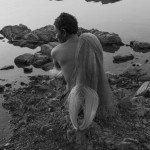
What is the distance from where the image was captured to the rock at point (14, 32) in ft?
71.6

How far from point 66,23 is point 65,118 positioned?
9.56 ft

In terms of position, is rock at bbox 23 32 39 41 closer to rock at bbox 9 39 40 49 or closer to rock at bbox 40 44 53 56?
rock at bbox 9 39 40 49

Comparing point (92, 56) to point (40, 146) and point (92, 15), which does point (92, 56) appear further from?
point (92, 15)

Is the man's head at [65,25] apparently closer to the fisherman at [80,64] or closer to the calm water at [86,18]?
the fisherman at [80,64]

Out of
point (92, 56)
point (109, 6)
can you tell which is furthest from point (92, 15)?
point (92, 56)

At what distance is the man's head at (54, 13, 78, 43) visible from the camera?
6145 mm

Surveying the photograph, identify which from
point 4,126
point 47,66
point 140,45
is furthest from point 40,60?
point 4,126

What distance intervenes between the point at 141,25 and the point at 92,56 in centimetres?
1591

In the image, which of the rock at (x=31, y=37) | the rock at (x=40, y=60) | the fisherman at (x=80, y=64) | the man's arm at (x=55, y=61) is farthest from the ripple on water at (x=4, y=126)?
the rock at (x=31, y=37)

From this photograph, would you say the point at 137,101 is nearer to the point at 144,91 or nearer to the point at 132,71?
the point at 144,91

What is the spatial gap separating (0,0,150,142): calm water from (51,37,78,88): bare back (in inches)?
172

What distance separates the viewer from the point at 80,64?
634cm

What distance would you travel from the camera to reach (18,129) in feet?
29.8

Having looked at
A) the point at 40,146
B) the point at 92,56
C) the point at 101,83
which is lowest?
the point at 40,146
